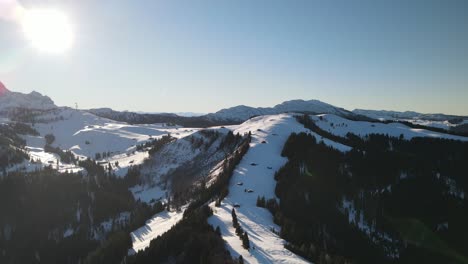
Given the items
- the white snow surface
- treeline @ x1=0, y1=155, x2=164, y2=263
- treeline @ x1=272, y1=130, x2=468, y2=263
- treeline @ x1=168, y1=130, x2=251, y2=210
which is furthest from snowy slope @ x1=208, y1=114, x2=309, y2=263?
treeline @ x1=0, y1=155, x2=164, y2=263

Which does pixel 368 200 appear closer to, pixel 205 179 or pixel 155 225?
pixel 205 179

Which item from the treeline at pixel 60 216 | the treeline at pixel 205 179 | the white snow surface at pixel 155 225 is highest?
the treeline at pixel 205 179

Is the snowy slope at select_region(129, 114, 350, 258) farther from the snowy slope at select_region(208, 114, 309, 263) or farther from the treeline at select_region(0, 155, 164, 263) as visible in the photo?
the treeline at select_region(0, 155, 164, 263)

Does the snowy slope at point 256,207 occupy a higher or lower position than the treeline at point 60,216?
higher

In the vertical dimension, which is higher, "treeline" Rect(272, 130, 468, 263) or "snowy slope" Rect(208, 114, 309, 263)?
"snowy slope" Rect(208, 114, 309, 263)

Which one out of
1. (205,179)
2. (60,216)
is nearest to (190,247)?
(205,179)

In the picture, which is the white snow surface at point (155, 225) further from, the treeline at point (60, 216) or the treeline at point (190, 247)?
the treeline at point (60, 216)

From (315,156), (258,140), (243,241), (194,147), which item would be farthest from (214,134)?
(243,241)

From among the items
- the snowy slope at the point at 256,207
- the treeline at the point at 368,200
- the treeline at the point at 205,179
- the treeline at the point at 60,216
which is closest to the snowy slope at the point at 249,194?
the snowy slope at the point at 256,207

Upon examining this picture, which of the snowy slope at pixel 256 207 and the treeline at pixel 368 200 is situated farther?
the treeline at pixel 368 200
